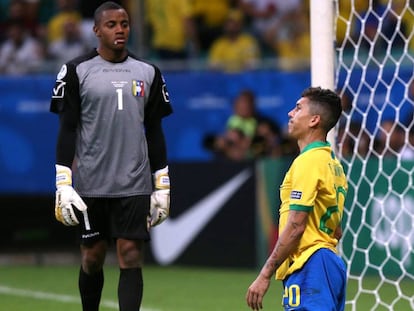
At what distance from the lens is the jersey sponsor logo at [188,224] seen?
1262 cm

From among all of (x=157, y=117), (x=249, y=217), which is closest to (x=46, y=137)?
(x=249, y=217)

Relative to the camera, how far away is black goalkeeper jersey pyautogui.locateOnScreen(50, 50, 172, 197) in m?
7.36

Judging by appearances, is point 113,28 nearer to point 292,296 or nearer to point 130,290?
point 130,290

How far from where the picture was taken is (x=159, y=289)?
11.0 metres

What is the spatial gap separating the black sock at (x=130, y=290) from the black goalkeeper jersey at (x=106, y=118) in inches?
19.7

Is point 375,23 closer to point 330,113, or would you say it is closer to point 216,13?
point 216,13

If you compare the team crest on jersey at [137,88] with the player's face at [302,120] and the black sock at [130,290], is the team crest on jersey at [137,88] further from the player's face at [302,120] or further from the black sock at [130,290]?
the player's face at [302,120]

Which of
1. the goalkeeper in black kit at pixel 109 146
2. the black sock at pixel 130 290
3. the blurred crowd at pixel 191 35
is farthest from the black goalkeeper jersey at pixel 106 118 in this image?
the blurred crowd at pixel 191 35

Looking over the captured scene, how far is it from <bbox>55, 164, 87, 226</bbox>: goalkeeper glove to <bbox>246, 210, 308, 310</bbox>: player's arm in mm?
1909

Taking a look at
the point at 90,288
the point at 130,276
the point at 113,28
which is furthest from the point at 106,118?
the point at 90,288

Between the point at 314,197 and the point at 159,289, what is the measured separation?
5.46 metres

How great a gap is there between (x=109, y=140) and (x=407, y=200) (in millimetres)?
4349

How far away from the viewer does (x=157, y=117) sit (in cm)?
759

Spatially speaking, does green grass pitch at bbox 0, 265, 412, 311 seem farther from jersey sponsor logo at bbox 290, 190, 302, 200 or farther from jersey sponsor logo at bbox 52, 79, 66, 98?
jersey sponsor logo at bbox 290, 190, 302, 200
